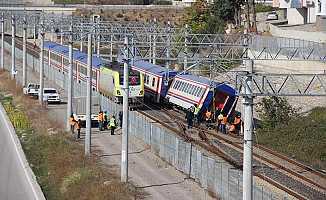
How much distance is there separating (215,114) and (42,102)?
48.3 feet

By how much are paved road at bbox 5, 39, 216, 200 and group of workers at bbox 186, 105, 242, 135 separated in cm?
365

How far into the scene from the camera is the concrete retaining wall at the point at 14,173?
28.3 metres

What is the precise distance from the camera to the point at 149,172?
97.1 feet

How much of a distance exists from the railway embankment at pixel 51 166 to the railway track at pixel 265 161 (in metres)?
4.78

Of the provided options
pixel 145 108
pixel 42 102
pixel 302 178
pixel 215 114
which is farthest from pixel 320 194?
pixel 42 102

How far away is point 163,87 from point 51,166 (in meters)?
14.5

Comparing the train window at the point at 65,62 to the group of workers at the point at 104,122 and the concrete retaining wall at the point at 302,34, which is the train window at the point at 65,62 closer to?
the concrete retaining wall at the point at 302,34

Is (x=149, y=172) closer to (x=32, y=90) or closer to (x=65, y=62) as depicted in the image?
(x=32, y=90)

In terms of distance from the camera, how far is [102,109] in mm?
44594

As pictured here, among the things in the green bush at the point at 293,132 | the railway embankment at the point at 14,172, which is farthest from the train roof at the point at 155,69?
the railway embankment at the point at 14,172

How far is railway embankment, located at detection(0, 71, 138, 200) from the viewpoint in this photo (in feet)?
88.0

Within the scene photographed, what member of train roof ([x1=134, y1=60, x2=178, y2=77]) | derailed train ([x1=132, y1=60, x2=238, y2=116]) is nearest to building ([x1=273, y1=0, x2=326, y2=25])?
train roof ([x1=134, y1=60, x2=178, y2=77])

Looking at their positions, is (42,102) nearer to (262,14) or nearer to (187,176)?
(187,176)

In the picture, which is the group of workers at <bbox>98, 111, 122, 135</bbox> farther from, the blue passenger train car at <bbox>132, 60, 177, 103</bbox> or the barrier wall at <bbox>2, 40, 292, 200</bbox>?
the blue passenger train car at <bbox>132, 60, 177, 103</bbox>
